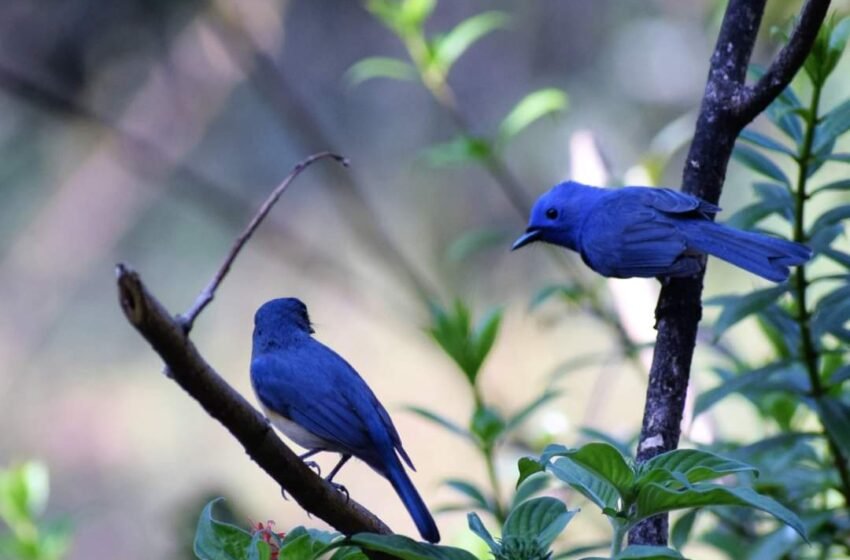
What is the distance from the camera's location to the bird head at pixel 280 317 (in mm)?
2486

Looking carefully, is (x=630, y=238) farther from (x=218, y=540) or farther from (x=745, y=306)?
(x=218, y=540)

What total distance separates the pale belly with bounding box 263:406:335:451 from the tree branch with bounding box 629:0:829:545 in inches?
23.1

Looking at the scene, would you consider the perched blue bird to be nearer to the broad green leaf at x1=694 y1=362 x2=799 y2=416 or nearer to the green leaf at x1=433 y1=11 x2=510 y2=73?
the broad green leaf at x1=694 y1=362 x2=799 y2=416

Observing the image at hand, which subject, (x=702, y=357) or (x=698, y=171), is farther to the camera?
(x=702, y=357)

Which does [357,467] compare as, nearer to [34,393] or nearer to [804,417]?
[34,393]

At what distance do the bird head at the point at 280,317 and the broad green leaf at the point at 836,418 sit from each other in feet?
3.55

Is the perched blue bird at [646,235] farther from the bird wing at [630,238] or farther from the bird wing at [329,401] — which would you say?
the bird wing at [329,401]

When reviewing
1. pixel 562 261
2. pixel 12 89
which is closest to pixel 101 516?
pixel 12 89

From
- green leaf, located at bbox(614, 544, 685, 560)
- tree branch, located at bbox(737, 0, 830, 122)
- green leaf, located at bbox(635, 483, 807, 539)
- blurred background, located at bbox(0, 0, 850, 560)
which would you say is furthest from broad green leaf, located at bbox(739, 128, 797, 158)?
blurred background, located at bbox(0, 0, 850, 560)

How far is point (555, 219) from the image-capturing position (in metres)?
3.37

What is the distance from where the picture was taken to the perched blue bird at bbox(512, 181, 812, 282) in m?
2.47

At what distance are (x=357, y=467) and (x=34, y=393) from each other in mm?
1981

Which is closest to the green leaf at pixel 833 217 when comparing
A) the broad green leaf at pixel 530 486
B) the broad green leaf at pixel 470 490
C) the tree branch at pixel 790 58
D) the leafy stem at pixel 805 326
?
the leafy stem at pixel 805 326

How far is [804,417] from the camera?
3.08 m
